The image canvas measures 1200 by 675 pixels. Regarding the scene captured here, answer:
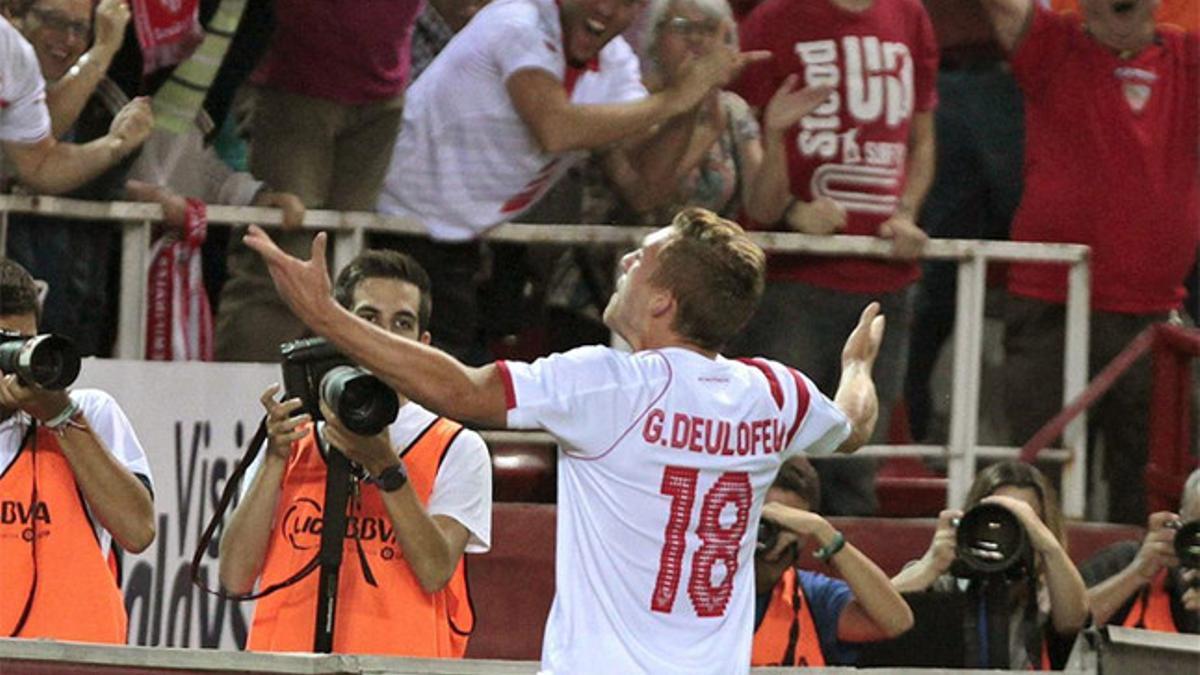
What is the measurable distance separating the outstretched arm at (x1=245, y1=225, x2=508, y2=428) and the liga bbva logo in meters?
3.77

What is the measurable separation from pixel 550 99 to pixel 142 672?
3.18m

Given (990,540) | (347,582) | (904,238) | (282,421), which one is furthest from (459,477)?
(904,238)

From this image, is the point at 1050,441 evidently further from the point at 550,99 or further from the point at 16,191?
the point at 16,191

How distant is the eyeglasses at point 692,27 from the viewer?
8586 millimetres

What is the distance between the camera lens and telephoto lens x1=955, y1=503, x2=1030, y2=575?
7148 millimetres

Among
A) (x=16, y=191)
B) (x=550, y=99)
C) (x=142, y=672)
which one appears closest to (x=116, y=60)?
(x=16, y=191)

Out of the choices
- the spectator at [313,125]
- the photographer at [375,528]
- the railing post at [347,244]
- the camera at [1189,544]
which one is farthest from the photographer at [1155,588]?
Answer: the spectator at [313,125]

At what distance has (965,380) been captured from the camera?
9133mm

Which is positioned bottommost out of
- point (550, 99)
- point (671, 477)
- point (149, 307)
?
point (671, 477)

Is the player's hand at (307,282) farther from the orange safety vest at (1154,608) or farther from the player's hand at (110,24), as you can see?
the orange safety vest at (1154,608)

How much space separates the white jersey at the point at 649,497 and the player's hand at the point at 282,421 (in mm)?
777

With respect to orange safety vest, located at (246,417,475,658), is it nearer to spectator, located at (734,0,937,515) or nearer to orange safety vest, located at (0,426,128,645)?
orange safety vest, located at (0,426,128,645)

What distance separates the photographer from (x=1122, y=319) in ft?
30.9

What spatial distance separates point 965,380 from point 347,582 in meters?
3.33
